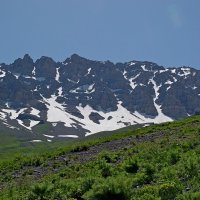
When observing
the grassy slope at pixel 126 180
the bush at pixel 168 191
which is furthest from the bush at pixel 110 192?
the bush at pixel 168 191

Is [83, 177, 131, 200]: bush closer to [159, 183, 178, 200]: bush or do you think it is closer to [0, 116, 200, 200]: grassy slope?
[0, 116, 200, 200]: grassy slope

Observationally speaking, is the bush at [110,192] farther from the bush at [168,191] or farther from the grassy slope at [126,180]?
the bush at [168,191]

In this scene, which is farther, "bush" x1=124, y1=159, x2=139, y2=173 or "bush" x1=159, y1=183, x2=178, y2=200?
"bush" x1=124, y1=159, x2=139, y2=173

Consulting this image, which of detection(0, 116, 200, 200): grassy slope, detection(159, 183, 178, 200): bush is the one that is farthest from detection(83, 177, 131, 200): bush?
detection(159, 183, 178, 200): bush

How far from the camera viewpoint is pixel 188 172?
20797 mm

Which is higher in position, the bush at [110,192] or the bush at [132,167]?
the bush at [132,167]

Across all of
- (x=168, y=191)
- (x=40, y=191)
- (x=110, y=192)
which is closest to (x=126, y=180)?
(x=110, y=192)

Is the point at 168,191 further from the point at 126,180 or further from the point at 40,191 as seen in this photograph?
the point at 40,191

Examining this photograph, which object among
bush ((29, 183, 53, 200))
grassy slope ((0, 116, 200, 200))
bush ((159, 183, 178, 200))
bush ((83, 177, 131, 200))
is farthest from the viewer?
bush ((29, 183, 53, 200))

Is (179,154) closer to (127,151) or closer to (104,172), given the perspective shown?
(104,172)

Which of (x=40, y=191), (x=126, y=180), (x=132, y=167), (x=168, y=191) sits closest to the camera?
(x=168, y=191)

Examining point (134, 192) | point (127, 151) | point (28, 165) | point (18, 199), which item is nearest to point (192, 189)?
point (134, 192)

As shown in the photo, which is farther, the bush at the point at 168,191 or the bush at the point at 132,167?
the bush at the point at 132,167

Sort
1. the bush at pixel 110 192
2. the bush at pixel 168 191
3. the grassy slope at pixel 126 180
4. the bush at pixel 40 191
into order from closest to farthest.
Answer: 1. the bush at pixel 168 191
2. the grassy slope at pixel 126 180
3. the bush at pixel 110 192
4. the bush at pixel 40 191
